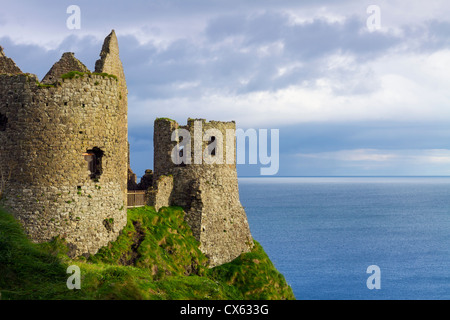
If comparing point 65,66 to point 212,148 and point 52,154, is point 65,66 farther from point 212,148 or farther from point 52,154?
point 212,148

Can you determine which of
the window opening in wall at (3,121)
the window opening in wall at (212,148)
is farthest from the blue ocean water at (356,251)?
the window opening in wall at (3,121)

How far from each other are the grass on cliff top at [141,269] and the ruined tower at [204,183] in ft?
2.89

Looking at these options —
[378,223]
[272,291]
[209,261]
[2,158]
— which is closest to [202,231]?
[209,261]

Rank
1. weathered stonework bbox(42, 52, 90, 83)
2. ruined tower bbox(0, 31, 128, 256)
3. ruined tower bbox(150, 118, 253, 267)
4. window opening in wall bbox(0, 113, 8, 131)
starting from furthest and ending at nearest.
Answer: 1. ruined tower bbox(150, 118, 253, 267)
2. weathered stonework bbox(42, 52, 90, 83)
3. window opening in wall bbox(0, 113, 8, 131)
4. ruined tower bbox(0, 31, 128, 256)

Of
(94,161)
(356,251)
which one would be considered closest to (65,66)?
(94,161)

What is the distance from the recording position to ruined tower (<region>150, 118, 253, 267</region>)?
34.0 meters

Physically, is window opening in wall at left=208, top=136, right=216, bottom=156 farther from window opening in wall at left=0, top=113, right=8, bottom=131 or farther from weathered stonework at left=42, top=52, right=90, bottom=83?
window opening in wall at left=0, top=113, right=8, bottom=131

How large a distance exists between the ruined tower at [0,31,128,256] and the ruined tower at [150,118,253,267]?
8.69 meters

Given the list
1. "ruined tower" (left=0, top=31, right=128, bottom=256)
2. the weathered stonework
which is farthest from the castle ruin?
the weathered stonework

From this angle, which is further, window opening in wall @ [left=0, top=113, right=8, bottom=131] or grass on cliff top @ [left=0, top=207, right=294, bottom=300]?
window opening in wall @ [left=0, top=113, right=8, bottom=131]

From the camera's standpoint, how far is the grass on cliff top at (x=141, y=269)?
1794 centimetres

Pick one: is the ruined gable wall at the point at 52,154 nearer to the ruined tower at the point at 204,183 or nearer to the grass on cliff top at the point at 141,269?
the grass on cliff top at the point at 141,269

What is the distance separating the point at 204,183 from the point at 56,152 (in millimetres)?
12243

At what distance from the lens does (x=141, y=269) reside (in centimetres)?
2556
